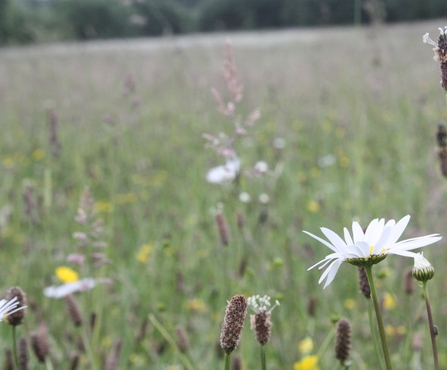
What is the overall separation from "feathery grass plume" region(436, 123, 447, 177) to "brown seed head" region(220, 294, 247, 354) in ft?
2.14

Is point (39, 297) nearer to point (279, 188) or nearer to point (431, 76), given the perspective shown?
point (279, 188)

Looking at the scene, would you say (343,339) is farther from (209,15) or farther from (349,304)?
(209,15)

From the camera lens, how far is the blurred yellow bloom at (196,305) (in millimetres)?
1668

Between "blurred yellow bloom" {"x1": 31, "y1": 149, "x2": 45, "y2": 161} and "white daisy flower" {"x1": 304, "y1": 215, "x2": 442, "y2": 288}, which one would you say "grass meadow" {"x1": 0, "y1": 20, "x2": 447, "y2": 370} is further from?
Answer: "white daisy flower" {"x1": 304, "y1": 215, "x2": 442, "y2": 288}

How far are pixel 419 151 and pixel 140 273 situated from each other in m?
1.87

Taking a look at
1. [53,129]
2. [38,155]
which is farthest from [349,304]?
[38,155]

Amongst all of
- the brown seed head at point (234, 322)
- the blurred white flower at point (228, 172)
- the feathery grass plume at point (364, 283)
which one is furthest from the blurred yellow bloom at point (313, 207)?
the brown seed head at point (234, 322)

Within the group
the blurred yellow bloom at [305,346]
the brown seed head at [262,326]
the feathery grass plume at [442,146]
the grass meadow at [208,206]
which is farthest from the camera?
the grass meadow at [208,206]

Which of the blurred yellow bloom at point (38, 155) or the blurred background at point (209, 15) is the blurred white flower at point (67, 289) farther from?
the blurred background at point (209, 15)

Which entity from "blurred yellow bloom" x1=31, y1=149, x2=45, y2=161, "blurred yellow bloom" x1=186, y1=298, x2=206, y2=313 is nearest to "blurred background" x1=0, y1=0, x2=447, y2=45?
"blurred yellow bloom" x1=31, y1=149, x2=45, y2=161

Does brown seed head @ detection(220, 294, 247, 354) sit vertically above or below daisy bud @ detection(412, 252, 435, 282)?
below

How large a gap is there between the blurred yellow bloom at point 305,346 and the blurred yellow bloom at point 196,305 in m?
0.37

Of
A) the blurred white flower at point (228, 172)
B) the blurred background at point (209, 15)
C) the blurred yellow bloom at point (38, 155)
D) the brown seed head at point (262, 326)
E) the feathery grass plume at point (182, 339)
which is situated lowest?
the feathery grass plume at point (182, 339)

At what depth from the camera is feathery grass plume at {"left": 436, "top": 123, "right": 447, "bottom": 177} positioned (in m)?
1.01
